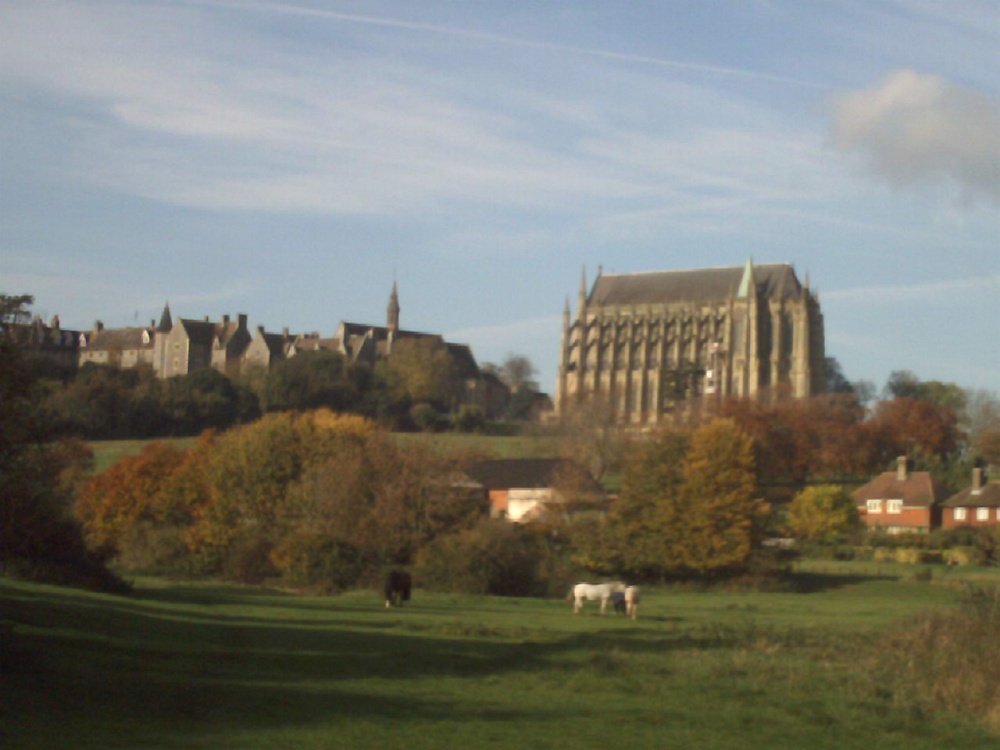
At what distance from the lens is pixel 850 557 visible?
53281 mm

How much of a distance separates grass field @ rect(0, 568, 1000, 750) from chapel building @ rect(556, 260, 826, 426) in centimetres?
8779

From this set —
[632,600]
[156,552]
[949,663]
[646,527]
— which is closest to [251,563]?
[156,552]

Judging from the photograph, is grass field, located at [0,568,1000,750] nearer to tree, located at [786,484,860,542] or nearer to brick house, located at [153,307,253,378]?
tree, located at [786,484,860,542]

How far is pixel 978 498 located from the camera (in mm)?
64625

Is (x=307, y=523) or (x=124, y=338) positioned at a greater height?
(x=124, y=338)

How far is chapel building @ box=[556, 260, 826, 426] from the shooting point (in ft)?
388

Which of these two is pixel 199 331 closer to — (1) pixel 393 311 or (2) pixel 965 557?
(1) pixel 393 311

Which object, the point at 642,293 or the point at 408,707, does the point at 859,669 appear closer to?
the point at 408,707

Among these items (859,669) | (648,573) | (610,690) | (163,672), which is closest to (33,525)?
(163,672)

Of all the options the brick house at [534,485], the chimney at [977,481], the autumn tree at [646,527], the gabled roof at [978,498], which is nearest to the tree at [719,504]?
the autumn tree at [646,527]

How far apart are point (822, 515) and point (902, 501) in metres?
8.85

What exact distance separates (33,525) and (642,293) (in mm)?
110168

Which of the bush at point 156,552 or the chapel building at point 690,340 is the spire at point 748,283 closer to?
the chapel building at point 690,340

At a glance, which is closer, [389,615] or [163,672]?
[163,672]
